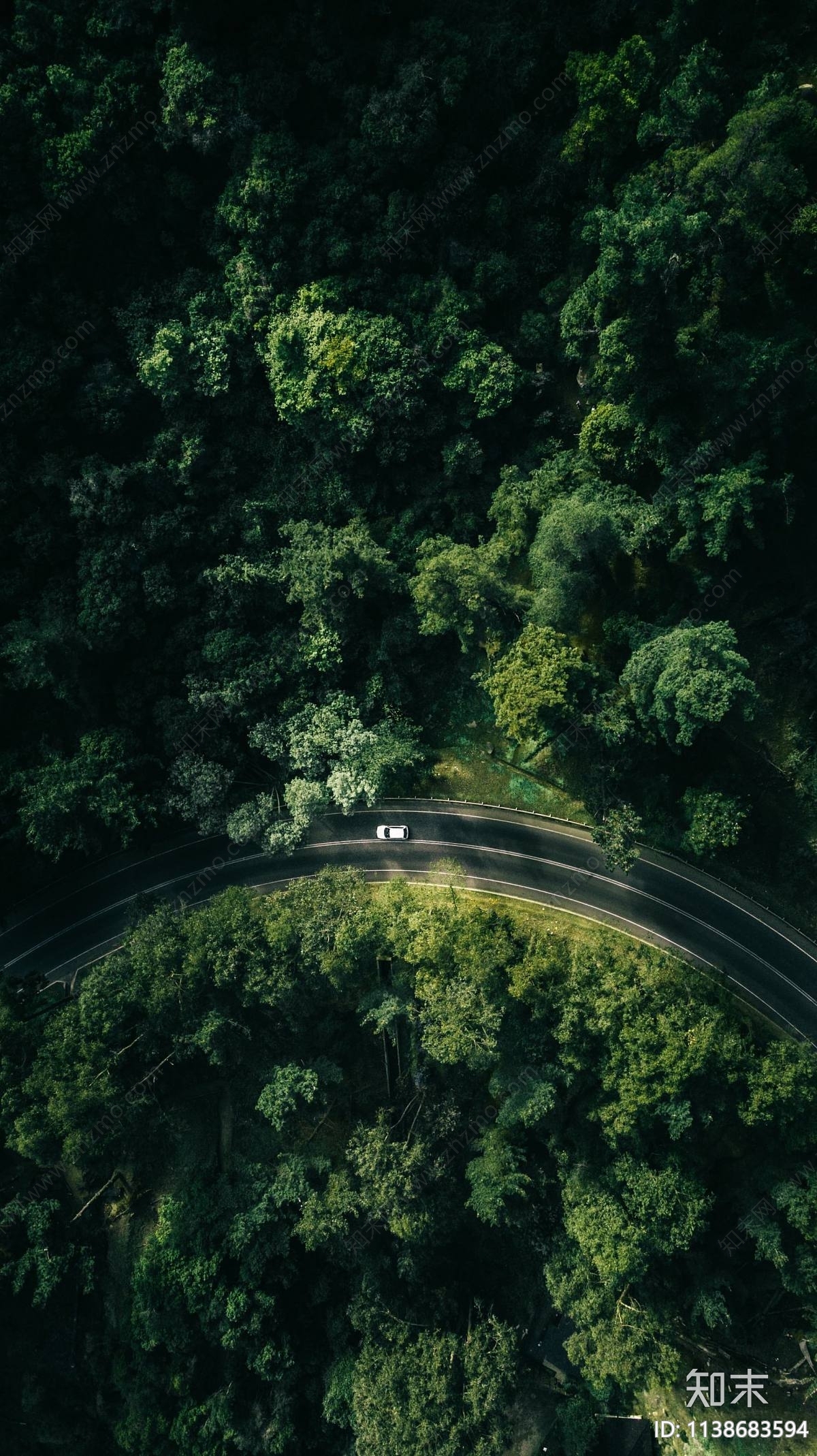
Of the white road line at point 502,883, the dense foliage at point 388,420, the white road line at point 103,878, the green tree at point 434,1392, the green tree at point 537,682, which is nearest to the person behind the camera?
the dense foliage at point 388,420

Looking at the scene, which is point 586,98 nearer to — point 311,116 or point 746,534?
point 311,116

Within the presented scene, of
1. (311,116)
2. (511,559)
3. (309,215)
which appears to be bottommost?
(511,559)

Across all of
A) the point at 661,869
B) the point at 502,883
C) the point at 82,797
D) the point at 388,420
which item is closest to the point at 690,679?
the point at 661,869

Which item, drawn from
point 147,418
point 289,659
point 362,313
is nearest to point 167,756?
point 289,659

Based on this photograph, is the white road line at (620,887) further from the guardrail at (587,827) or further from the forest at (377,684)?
the forest at (377,684)

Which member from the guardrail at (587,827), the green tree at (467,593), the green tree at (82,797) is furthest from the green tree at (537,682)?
the green tree at (82,797)

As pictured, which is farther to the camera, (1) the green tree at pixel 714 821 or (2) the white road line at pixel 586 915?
(2) the white road line at pixel 586 915

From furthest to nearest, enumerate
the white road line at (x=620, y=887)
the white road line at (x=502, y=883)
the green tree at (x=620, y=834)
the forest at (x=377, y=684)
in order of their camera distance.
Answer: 1. the white road line at (x=502, y=883)
2. the white road line at (x=620, y=887)
3. the green tree at (x=620, y=834)
4. the forest at (x=377, y=684)

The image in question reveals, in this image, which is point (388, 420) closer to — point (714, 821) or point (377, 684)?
point (377, 684)
